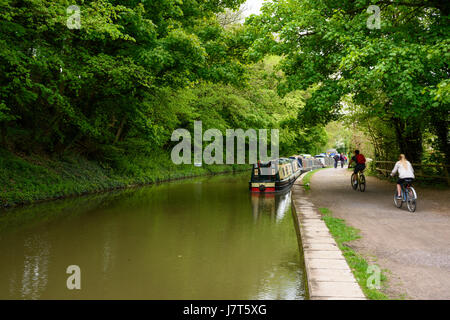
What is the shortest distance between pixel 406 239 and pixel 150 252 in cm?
486

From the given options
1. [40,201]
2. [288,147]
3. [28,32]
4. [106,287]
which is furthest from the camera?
[288,147]

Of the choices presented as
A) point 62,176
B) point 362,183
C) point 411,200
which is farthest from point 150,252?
point 362,183

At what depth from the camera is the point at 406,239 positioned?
265 inches

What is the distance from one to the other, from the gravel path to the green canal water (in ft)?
4.28

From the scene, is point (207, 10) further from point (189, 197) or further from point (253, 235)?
point (253, 235)

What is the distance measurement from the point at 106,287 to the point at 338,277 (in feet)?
10.7

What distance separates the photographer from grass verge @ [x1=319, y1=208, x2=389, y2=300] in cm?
421

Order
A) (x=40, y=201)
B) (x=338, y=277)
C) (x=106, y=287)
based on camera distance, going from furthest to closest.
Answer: (x=40, y=201) < (x=106, y=287) < (x=338, y=277)

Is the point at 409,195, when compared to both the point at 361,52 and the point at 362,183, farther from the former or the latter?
the point at 362,183

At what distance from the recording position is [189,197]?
1549 cm

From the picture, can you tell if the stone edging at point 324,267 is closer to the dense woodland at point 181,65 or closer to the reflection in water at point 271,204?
the reflection in water at point 271,204

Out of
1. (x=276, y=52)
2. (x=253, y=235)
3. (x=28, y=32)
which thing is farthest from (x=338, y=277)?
(x=28, y=32)

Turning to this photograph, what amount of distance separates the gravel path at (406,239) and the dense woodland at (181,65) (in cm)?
293

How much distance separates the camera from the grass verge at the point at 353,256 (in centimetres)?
421
